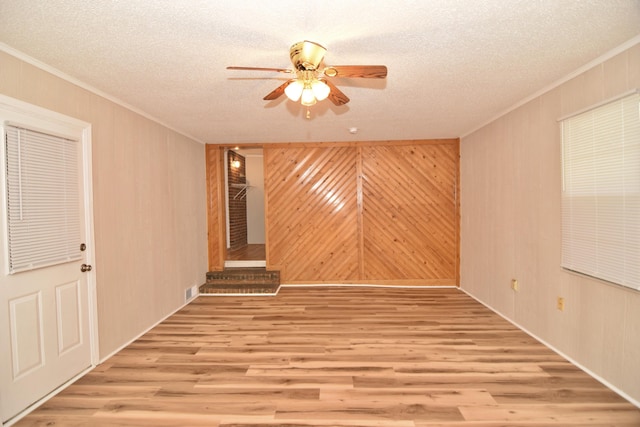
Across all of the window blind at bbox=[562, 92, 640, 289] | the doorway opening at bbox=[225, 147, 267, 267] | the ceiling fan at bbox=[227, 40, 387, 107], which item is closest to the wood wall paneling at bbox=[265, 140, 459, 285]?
the doorway opening at bbox=[225, 147, 267, 267]

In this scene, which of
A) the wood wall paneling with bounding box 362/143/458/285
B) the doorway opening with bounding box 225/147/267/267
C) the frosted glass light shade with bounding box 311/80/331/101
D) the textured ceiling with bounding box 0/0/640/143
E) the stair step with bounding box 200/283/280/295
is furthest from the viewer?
the doorway opening with bounding box 225/147/267/267

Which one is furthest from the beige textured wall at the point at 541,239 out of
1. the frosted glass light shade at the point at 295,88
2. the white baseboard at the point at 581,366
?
the frosted glass light shade at the point at 295,88

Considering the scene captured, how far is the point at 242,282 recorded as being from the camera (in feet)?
16.1

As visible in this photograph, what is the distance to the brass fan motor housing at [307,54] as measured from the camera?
1.80 m

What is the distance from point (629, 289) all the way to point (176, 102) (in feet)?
14.0

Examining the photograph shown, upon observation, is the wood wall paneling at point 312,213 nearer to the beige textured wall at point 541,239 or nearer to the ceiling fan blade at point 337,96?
the beige textured wall at point 541,239

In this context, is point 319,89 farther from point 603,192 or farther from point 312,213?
point 312,213

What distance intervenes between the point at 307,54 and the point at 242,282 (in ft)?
13.0

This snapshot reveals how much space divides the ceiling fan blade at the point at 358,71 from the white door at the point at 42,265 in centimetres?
222

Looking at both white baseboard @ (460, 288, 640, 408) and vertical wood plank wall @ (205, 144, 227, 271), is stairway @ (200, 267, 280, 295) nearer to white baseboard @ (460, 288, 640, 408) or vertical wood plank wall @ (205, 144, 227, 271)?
vertical wood plank wall @ (205, 144, 227, 271)

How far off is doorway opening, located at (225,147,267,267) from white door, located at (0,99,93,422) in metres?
3.24

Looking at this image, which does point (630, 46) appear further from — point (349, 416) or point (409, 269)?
point (409, 269)

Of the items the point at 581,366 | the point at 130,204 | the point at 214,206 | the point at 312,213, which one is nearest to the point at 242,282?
the point at 214,206

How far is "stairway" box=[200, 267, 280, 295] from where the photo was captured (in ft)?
15.5
